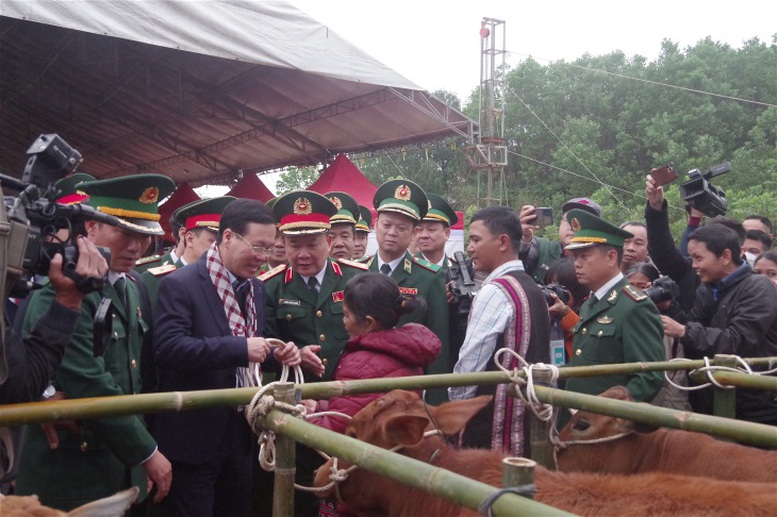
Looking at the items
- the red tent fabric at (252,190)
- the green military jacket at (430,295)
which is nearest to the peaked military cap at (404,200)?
the green military jacket at (430,295)

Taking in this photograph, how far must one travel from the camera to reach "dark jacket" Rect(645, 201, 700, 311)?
4.59 meters

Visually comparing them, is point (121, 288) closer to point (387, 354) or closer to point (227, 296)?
point (227, 296)

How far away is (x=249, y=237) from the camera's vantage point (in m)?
3.14

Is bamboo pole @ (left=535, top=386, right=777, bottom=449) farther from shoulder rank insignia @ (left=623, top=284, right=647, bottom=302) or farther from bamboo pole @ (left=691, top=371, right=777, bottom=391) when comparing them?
shoulder rank insignia @ (left=623, top=284, right=647, bottom=302)

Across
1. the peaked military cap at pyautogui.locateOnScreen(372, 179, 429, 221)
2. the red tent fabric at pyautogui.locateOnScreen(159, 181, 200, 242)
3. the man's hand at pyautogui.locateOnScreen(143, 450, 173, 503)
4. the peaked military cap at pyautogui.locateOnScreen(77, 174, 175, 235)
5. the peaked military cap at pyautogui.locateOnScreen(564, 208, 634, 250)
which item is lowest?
the man's hand at pyautogui.locateOnScreen(143, 450, 173, 503)

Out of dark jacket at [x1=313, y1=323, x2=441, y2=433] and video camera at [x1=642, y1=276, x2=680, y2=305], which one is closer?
dark jacket at [x1=313, y1=323, x2=441, y2=433]

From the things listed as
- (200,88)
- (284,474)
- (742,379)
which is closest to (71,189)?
(284,474)

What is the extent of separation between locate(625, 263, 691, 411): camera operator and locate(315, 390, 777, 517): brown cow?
73.2 inches

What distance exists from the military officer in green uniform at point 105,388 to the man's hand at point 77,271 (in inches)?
12.0

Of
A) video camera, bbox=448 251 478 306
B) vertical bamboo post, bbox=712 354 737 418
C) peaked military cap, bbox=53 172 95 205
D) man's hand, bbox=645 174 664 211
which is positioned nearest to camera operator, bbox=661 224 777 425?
man's hand, bbox=645 174 664 211

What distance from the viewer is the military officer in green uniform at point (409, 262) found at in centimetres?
431

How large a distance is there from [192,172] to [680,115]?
2235cm

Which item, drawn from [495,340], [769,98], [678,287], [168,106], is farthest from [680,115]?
[495,340]

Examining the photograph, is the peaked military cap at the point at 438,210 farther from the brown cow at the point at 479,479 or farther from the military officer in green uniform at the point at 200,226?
the brown cow at the point at 479,479
